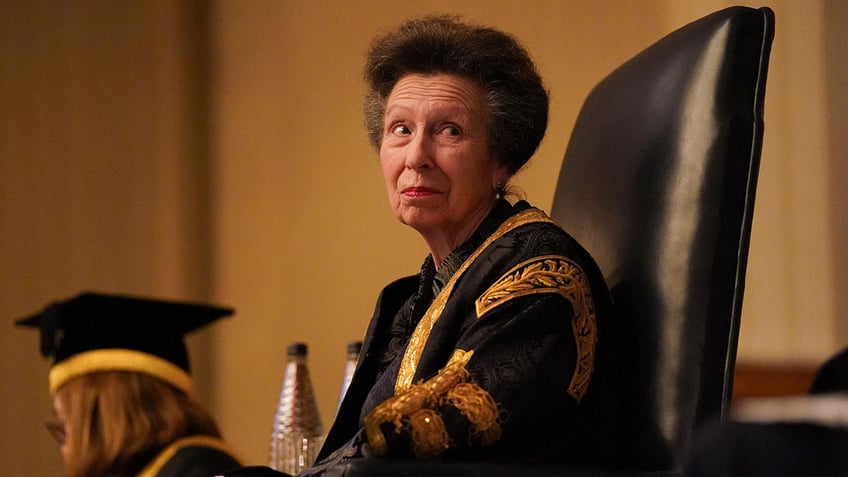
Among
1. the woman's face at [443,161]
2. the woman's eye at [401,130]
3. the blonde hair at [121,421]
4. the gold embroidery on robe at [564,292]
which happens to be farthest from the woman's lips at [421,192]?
the blonde hair at [121,421]

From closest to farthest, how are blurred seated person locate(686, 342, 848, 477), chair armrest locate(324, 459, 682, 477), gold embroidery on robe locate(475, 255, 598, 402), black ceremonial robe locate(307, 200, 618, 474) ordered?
blurred seated person locate(686, 342, 848, 477)
chair armrest locate(324, 459, 682, 477)
black ceremonial robe locate(307, 200, 618, 474)
gold embroidery on robe locate(475, 255, 598, 402)

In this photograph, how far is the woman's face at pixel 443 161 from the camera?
190 centimetres

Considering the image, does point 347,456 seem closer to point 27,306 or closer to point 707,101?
point 707,101

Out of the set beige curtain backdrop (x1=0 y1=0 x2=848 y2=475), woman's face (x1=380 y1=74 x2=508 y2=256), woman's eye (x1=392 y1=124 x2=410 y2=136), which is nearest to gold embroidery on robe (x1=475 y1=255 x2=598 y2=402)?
woman's face (x1=380 y1=74 x2=508 y2=256)

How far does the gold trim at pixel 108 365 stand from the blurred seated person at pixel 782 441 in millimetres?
2303

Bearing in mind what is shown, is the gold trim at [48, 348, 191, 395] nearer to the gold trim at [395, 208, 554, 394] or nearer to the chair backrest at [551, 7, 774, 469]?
the gold trim at [395, 208, 554, 394]

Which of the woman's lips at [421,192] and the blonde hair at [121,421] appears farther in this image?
the blonde hair at [121,421]

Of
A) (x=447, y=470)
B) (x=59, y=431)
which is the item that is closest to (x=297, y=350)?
(x=59, y=431)

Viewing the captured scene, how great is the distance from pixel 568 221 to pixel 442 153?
1.11 feet

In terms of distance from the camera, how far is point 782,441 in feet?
1.98

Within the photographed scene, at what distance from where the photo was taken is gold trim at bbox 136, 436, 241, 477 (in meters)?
2.62

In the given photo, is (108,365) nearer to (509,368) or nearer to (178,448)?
(178,448)

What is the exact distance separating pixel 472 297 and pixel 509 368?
18cm

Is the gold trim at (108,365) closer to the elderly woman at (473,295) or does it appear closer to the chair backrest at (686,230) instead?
the elderly woman at (473,295)
